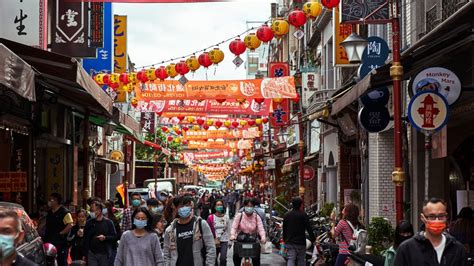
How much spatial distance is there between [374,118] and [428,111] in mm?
5925

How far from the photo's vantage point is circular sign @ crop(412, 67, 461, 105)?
1310cm

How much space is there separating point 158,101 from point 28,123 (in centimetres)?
1481

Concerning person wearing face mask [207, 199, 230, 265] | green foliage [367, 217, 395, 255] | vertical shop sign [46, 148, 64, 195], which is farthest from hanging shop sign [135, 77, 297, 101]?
green foliage [367, 217, 395, 255]

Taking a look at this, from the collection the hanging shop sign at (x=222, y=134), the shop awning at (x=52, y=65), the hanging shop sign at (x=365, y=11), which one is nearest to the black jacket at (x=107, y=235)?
the shop awning at (x=52, y=65)

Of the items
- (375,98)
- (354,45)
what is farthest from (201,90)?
(354,45)

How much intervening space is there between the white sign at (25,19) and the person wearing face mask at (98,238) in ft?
17.3

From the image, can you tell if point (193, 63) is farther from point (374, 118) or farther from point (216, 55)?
point (374, 118)

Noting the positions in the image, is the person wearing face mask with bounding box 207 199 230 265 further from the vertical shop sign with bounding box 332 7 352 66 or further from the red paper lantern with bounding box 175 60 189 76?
the red paper lantern with bounding box 175 60 189 76

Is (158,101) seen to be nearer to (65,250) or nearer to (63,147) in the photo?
(63,147)

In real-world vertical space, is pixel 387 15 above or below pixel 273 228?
above

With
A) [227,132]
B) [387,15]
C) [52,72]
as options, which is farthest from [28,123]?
[227,132]

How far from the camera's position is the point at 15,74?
10.6m

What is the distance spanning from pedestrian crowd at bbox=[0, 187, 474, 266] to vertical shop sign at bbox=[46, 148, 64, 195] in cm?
620

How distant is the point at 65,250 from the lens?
16.1 metres
